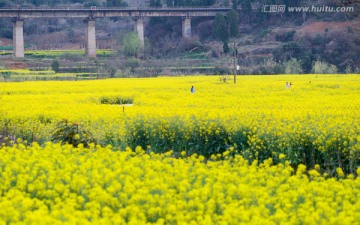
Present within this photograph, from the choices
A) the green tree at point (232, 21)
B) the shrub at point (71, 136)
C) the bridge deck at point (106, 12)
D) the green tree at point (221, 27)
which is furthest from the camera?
the green tree at point (232, 21)

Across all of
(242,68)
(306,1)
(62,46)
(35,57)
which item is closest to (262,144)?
(242,68)

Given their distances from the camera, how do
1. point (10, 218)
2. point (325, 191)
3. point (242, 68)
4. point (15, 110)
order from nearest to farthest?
point (10, 218)
point (325, 191)
point (15, 110)
point (242, 68)

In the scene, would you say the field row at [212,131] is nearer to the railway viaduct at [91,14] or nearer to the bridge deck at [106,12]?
the railway viaduct at [91,14]

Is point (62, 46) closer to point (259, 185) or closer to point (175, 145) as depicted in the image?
point (175, 145)

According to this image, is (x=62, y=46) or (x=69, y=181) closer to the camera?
(x=69, y=181)

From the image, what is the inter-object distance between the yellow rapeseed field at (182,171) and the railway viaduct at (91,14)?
5900 cm

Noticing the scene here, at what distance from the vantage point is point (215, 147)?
50.5 ft

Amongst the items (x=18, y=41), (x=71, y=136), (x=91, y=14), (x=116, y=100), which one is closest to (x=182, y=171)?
(x=71, y=136)

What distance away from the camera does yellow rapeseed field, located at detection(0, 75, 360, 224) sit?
758 centimetres

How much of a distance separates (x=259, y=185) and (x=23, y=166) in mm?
3319

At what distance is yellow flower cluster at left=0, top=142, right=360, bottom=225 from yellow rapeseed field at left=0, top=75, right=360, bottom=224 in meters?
0.02

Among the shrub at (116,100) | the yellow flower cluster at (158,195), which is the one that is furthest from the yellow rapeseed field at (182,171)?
the shrub at (116,100)

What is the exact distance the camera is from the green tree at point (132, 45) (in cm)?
7806

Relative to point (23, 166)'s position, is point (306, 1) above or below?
above
